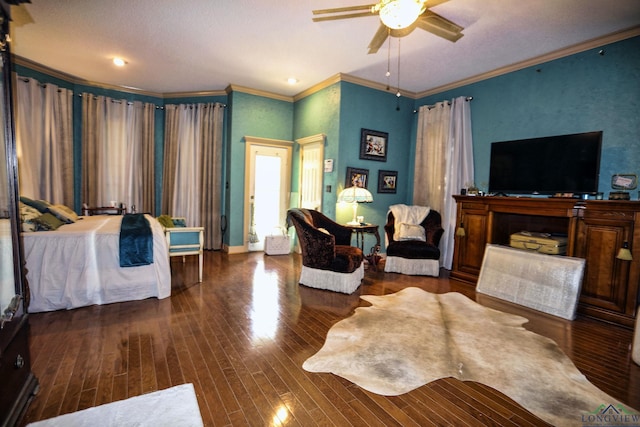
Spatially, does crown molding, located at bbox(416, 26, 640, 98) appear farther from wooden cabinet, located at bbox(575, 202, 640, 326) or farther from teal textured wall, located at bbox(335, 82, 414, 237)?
wooden cabinet, located at bbox(575, 202, 640, 326)

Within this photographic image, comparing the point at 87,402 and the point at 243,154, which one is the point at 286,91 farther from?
the point at 87,402

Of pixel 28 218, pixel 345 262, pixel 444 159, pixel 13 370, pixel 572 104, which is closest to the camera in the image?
pixel 13 370

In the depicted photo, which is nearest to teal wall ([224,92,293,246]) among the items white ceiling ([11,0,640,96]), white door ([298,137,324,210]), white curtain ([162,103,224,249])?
white curtain ([162,103,224,249])

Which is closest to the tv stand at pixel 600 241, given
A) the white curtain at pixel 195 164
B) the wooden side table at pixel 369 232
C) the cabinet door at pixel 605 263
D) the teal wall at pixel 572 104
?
the cabinet door at pixel 605 263

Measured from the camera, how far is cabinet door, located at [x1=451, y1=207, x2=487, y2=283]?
4.21 m

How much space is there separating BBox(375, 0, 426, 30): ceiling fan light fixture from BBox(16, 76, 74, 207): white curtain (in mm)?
5357

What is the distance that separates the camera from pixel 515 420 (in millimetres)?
1723

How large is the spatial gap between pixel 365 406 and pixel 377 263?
3262 mm

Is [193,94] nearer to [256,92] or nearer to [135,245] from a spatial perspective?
[256,92]

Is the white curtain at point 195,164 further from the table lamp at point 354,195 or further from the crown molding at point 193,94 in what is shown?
the table lamp at point 354,195

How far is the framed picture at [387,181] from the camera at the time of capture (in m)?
5.48

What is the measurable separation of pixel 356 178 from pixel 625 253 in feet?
10.9

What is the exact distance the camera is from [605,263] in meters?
3.14

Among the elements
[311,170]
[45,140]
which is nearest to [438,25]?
[311,170]
